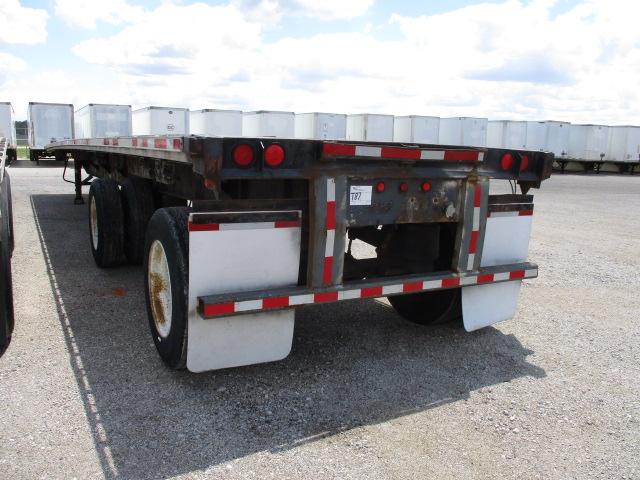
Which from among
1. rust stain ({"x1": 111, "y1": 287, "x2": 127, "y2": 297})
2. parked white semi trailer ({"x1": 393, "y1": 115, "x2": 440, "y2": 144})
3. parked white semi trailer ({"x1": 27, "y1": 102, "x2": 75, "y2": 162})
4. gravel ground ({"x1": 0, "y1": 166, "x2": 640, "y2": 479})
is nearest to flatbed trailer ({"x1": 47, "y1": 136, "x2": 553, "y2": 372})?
gravel ground ({"x1": 0, "y1": 166, "x2": 640, "y2": 479})

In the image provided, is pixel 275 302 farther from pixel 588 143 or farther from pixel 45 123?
pixel 588 143

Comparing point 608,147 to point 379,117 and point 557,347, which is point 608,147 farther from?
point 557,347

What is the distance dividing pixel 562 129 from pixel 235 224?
110ft

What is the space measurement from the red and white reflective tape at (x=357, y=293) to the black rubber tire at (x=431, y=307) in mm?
336

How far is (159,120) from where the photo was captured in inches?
1032

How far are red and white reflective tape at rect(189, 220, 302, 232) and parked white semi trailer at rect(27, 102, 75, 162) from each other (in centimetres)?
2564

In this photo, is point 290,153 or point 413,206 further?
point 413,206

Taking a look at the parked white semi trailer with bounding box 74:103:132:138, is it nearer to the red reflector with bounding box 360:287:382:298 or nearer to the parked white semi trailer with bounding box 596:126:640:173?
the red reflector with bounding box 360:287:382:298

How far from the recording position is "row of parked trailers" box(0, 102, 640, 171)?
2600 centimetres

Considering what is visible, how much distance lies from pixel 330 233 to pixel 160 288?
1.19 m

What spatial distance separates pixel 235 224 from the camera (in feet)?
10.5

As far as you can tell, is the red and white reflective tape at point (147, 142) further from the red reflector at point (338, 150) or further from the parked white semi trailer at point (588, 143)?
the parked white semi trailer at point (588, 143)

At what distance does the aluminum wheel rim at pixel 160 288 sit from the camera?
3572 mm

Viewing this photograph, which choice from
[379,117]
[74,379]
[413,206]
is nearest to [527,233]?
[413,206]
